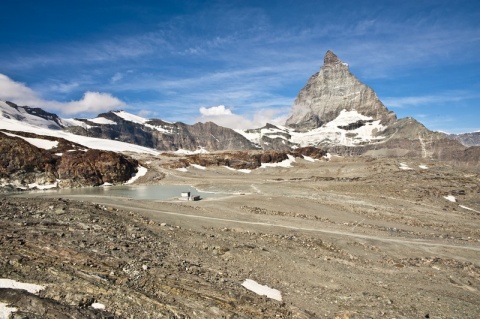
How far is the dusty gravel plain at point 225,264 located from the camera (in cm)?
1355

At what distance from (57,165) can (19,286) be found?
76.2 meters

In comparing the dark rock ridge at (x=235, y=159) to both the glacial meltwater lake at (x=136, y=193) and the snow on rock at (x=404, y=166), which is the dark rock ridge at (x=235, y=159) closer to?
the snow on rock at (x=404, y=166)

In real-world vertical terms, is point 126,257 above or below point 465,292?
above

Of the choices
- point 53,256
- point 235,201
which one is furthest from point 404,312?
point 235,201

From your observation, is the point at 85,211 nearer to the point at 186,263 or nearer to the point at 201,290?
the point at 186,263

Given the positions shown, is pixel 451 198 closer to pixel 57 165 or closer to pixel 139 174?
pixel 139 174

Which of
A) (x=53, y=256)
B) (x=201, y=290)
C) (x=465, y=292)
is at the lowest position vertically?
(x=465, y=292)

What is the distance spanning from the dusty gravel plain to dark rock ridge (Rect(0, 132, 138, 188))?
45.0 meters

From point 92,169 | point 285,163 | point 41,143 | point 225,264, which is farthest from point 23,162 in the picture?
point 285,163

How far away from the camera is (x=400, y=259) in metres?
28.0

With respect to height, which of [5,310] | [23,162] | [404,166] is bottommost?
[5,310]

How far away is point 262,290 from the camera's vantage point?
17719mm

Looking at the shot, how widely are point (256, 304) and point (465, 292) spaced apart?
1438 cm

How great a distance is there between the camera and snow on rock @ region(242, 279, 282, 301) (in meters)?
17.2
